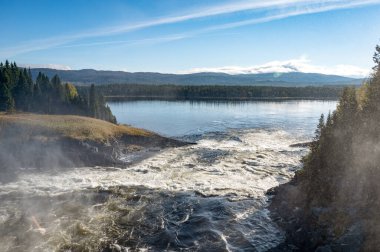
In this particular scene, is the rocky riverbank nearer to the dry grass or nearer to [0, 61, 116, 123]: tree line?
the dry grass

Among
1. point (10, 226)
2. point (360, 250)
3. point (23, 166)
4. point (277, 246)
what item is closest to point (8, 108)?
point (23, 166)

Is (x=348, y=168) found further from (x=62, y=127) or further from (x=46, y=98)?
(x=46, y=98)

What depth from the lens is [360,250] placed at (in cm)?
2645

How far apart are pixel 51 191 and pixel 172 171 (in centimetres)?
1863

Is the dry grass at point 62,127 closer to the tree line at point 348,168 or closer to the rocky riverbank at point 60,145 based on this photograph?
the rocky riverbank at point 60,145

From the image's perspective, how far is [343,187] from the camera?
3412cm

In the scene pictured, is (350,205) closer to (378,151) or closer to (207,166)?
(378,151)

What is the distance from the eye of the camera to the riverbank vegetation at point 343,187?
29016 mm

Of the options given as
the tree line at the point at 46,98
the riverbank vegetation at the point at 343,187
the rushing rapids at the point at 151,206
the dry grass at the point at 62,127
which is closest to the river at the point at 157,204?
the rushing rapids at the point at 151,206

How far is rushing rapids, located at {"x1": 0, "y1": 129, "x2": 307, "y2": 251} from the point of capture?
1271 inches

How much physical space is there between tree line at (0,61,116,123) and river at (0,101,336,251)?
156 ft

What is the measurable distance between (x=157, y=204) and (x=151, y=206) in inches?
36.7

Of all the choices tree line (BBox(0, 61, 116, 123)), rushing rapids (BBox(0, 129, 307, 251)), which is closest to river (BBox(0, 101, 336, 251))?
rushing rapids (BBox(0, 129, 307, 251))

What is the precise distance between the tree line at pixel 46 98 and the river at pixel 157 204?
4762 cm
